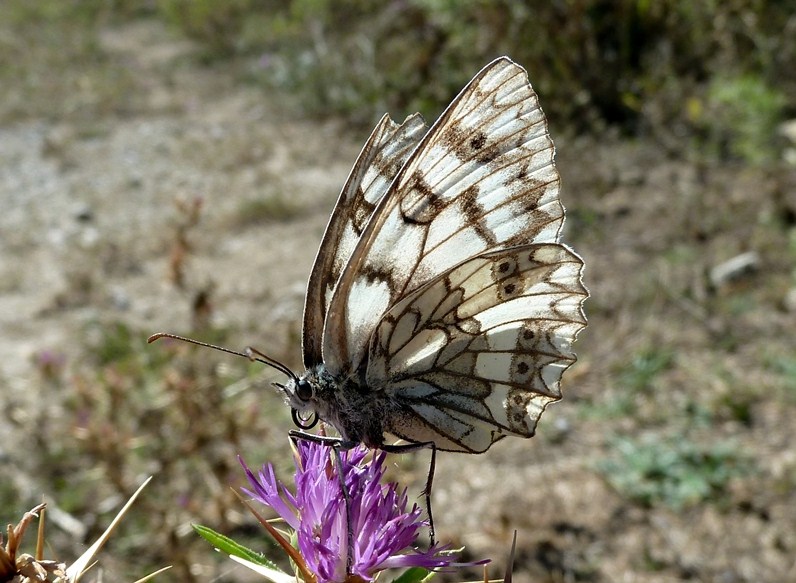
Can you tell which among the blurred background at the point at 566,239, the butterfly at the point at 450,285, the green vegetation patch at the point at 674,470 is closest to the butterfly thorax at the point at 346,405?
the butterfly at the point at 450,285

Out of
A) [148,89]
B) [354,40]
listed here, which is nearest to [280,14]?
[148,89]

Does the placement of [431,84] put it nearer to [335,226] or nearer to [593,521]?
[593,521]

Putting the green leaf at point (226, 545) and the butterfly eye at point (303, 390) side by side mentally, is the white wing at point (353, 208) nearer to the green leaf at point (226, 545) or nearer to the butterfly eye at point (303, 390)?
the butterfly eye at point (303, 390)

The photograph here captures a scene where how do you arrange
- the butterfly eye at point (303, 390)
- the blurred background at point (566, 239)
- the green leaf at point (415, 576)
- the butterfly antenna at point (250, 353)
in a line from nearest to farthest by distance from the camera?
the green leaf at point (415, 576) → the butterfly antenna at point (250, 353) → the butterfly eye at point (303, 390) → the blurred background at point (566, 239)

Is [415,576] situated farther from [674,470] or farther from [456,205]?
[674,470]

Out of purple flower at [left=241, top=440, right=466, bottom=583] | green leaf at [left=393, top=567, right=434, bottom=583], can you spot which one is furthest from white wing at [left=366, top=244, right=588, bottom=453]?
green leaf at [left=393, top=567, right=434, bottom=583]

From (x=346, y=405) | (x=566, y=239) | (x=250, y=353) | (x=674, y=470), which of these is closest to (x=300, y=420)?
(x=346, y=405)
